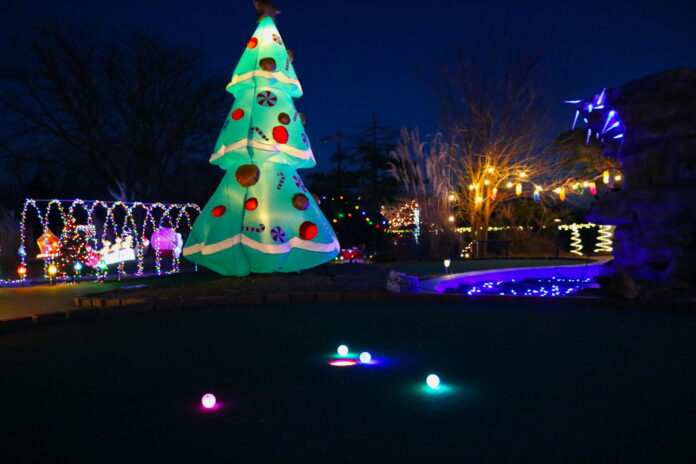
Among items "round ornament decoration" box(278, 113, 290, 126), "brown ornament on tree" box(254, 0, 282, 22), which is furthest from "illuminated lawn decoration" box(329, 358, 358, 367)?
"brown ornament on tree" box(254, 0, 282, 22)

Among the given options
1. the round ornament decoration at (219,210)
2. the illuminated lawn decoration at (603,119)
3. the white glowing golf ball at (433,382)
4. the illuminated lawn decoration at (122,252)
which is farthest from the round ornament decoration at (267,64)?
the illuminated lawn decoration at (122,252)

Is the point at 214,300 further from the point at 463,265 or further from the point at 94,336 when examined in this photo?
the point at 463,265

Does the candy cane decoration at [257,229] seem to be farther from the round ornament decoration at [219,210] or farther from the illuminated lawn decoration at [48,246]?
the illuminated lawn decoration at [48,246]

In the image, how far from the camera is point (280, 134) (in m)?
9.70

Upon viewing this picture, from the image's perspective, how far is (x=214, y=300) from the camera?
736 centimetres

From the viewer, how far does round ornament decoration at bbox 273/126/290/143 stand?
31.7 ft

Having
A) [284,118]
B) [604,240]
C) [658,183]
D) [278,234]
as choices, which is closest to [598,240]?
[604,240]

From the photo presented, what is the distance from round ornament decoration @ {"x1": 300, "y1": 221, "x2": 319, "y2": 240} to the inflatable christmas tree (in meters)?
0.02

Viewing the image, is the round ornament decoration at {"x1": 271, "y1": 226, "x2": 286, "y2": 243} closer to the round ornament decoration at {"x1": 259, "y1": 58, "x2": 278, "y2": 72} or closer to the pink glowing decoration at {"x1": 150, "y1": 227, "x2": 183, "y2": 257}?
the round ornament decoration at {"x1": 259, "y1": 58, "x2": 278, "y2": 72}

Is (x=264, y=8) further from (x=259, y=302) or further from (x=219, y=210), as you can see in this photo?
(x=259, y=302)

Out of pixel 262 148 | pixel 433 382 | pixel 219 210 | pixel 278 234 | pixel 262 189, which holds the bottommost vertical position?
pixel 433 382

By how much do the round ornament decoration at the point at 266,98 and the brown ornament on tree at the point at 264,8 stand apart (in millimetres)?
1604

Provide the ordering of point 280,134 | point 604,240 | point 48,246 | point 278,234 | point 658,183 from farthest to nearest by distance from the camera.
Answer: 1. point 604,240
2. point 48,246
3. point 280,134
4. point 278,234
5. point 658,183

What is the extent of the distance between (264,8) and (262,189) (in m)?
3.56
